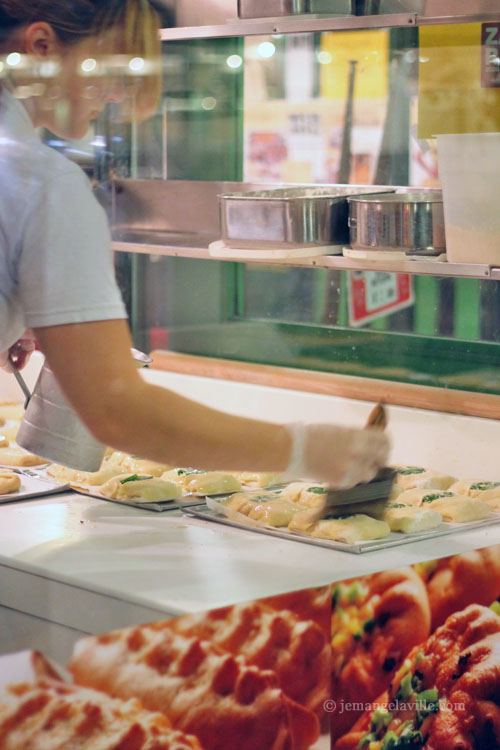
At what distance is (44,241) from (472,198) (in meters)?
0.87

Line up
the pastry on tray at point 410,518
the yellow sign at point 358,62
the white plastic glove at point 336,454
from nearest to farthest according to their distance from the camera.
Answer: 1. the white plastic glove at point 336,454
2. the pastry on tray at point 410,518
3. the yellow sign at point 358,62

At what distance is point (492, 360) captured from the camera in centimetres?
236

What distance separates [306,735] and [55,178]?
88cm

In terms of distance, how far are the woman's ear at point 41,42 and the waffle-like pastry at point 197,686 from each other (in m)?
0.78

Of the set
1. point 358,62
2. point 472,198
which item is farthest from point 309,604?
point 358,62

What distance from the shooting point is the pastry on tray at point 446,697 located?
6.10ft

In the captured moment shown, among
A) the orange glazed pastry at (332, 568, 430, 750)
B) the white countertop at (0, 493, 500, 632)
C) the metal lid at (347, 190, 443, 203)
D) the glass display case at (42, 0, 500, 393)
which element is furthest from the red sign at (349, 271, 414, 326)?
the orange glazed pastry at (332, 568, 430, 750)

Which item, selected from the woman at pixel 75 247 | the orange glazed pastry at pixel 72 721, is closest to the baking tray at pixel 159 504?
the woman at pixel 75 247

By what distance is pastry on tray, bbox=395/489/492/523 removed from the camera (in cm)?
205

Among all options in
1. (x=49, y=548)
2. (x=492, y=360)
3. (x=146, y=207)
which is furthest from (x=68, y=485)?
(x=492, y=360)

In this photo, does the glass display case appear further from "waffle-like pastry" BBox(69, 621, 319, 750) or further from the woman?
"waffle-like pastry" BBox(69, 621, 319, 750)

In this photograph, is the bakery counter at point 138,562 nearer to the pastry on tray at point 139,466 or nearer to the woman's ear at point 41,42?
the pastry on tray at point 139,466

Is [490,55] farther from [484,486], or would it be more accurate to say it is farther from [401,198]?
[484,486]

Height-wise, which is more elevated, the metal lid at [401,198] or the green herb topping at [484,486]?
the metal lid at [401,198]
